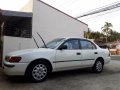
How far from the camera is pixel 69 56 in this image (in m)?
7.41

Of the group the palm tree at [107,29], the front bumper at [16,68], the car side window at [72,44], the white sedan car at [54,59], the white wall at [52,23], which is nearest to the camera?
the front bumper at [16,68]

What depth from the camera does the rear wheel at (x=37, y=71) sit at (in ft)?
21.5

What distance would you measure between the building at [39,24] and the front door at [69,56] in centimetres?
346

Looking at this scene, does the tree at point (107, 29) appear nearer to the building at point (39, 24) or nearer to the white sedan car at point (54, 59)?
the building at point (39, 24)

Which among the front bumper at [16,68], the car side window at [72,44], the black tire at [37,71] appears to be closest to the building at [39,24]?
the car side window at [72,44]

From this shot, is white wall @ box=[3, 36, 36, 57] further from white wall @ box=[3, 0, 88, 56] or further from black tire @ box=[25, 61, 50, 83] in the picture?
black tire @ box=[25, 61, 50, 83]

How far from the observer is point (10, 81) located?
688 cm

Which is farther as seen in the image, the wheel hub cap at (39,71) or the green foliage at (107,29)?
the green foliage at (107,29)

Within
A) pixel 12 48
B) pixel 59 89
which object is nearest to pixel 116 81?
pixel 59 89

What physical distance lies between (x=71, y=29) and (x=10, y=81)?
8555 millimetres

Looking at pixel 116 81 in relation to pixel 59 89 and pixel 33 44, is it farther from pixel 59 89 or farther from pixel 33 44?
pixel 33 44

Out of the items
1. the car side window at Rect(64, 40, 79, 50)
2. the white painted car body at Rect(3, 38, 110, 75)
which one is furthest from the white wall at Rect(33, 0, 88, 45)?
the white painted car body at Rect(3, 38, 110, 75)

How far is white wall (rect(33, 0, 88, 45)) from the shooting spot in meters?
12.7

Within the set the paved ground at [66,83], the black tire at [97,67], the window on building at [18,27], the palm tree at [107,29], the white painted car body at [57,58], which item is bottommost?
the paved ground at [66,83]
